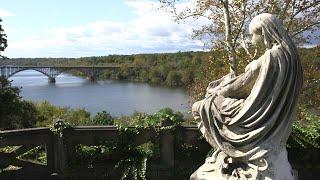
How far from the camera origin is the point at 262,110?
19.1ft

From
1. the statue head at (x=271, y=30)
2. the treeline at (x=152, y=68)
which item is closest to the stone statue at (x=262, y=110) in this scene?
the statue head at (x=271, y=30)

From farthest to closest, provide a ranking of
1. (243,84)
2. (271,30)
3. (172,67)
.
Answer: (172,67)
(243,84)
(271,30)

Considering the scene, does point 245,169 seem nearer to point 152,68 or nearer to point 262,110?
point 262,110

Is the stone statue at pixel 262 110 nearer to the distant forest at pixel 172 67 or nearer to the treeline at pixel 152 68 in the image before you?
the distant forest at pixel 172 67

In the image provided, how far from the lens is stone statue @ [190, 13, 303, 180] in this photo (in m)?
5.73

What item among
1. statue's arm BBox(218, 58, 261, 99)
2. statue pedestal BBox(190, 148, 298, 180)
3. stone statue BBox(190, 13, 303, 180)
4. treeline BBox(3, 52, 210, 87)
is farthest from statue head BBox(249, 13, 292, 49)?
treeline BBox(3, 52, 210, 87)

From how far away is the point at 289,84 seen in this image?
5750 mm

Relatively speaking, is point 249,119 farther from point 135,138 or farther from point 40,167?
point 40,167

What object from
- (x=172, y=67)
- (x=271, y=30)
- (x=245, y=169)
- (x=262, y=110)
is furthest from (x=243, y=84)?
(x=172, y=67)

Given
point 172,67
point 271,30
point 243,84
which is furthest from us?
point 172,67

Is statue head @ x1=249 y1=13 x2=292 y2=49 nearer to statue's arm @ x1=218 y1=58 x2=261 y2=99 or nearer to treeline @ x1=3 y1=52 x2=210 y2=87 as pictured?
statue's arm @ x1=218 y1=58 x2=261 y2=99

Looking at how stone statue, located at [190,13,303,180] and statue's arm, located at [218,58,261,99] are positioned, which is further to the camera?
statue's arm, located at [218,58,261,99]

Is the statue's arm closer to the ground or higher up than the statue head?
closer to the ground

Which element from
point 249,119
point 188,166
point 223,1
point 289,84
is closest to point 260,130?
point 249,119
